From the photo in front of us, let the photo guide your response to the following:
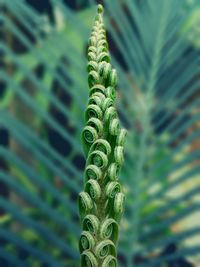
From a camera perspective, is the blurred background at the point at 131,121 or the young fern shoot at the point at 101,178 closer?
the young fern shoot at the point at 101,178

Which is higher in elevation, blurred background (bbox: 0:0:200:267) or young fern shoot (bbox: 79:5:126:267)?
blurred background (bbox: 0:0:200:267)

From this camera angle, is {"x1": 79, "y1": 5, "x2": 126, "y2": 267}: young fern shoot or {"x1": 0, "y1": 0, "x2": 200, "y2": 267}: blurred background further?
{"x1": 0, "y1": 0, "x2": 200, "y2": 267}: blurred background

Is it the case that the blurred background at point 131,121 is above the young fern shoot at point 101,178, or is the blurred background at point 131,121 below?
above

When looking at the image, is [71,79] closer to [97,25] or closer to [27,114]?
[27,114]

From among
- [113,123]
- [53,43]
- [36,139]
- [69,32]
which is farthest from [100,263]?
[69,32]

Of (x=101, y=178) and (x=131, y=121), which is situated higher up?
(x=131, y=121)

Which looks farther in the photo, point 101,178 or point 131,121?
point 131,121

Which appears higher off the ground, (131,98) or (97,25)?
(131,98)

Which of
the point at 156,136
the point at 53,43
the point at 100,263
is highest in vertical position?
the point at 53,43
